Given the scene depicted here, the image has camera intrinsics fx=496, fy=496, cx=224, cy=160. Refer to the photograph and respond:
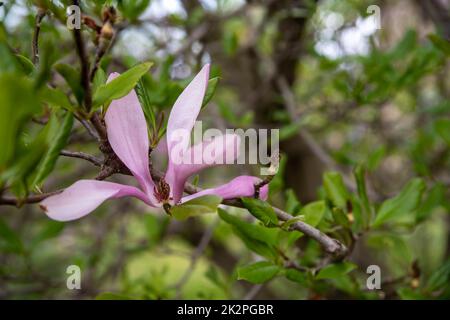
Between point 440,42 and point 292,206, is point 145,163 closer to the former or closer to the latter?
point 292,206

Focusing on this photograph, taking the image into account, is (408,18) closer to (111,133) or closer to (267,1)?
(267,1)

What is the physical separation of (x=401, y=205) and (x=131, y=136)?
42 centimetres

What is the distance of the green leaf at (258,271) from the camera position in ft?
1.83

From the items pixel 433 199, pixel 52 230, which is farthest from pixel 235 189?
pixel 52 230

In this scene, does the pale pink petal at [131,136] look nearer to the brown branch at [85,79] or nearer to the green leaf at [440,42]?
the brown branch at [85,79]

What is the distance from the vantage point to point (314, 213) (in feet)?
1.93

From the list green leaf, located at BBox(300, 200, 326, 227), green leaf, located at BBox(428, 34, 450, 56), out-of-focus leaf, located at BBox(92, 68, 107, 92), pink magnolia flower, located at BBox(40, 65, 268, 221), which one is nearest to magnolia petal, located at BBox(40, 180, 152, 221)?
pink magnolia flower, located at BBox(40, 65, 268, 221)

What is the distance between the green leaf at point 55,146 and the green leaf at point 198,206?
0.34 feet

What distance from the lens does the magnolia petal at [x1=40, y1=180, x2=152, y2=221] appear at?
15.5 inches

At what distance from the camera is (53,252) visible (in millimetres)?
2182

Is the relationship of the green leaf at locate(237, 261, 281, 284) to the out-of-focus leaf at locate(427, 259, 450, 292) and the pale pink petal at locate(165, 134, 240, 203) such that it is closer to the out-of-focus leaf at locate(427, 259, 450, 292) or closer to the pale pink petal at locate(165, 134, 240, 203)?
the pale pink petal at locate(165, 134, 240, 203)

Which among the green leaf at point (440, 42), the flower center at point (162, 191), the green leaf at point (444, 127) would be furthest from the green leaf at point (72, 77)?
the green leaf at point (444, 127)
